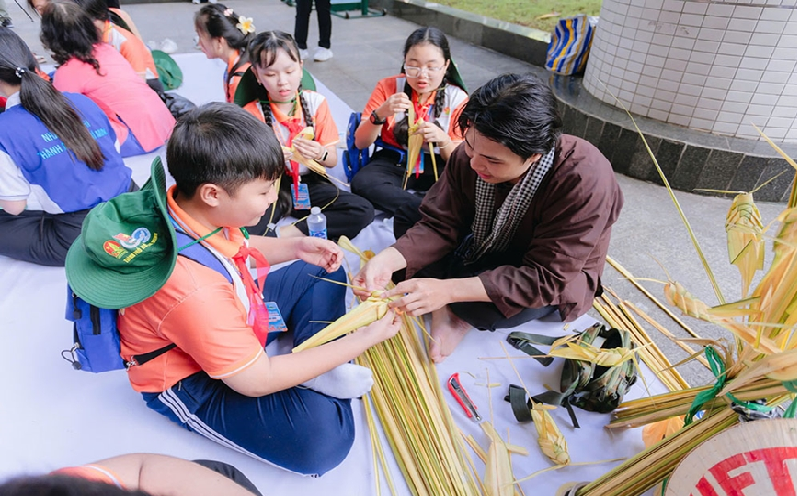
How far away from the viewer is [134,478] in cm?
88

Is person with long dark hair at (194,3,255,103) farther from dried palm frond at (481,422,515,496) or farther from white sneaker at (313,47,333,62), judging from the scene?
dried palm frond at (481,422,515,496)

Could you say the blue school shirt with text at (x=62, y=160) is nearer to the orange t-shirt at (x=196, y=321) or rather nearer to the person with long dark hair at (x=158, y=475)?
the orange t-shirt at (x=196, y=321)

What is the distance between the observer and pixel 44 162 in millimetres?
2010

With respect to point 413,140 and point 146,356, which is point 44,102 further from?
point 413,140

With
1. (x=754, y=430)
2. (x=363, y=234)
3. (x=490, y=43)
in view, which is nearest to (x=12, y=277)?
(x=363, y=234)

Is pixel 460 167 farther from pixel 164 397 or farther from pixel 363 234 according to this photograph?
pixel 164 397

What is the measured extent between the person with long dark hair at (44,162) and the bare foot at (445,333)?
1.76 metres

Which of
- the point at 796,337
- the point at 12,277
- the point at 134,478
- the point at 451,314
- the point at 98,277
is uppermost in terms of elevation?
the point at 796,337

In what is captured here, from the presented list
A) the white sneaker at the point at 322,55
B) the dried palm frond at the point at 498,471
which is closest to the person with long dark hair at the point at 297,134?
the dried palm frond at the point at 498,471

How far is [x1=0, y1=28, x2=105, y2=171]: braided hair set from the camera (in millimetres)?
1958

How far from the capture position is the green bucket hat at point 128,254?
1.10 meters

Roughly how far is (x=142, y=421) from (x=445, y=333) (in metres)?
1.18

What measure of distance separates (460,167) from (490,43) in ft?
17.3

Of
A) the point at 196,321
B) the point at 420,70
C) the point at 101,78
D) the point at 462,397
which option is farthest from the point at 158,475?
the point at 101,78
